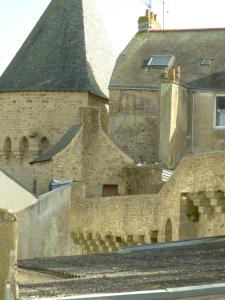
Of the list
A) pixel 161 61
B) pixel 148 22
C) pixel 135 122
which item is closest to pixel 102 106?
pixel 148 22

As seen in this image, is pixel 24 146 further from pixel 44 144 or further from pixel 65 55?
pixel 65 55

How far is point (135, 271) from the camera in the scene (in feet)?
44.8

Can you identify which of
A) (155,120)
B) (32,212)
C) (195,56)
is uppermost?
(195,56)

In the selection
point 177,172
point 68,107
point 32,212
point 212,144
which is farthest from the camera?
point 68,107

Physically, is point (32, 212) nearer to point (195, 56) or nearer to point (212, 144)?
point (212, 144)

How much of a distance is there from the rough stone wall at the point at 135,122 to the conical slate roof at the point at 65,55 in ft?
11.2

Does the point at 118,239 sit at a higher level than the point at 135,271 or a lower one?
lower

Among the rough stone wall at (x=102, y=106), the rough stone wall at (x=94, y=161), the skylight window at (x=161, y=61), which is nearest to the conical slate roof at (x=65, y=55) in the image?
the rough stone wall at (x=102, y=106)

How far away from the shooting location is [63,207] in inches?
1347

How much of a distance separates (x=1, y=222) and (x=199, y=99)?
3228 centimetres

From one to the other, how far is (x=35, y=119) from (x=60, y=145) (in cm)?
429

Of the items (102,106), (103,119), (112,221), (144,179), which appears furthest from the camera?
(102,106)

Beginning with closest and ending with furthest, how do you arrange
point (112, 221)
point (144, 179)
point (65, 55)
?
point (112, 221) → point (144, 179) → point (65, 55)

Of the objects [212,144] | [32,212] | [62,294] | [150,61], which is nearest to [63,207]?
[32,212]
